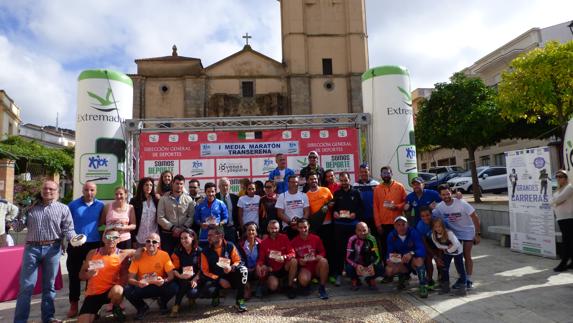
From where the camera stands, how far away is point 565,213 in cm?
621

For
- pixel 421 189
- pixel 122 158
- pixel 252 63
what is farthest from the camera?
pixel 252 63

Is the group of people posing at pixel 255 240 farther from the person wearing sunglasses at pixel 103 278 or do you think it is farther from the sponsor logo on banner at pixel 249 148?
the sponsor logo on banner at pixel 249 148

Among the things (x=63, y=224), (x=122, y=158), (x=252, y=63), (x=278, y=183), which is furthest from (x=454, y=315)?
(x=252, y=63)

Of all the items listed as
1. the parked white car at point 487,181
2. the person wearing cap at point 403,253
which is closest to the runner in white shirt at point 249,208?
the person wearing cap at point 403,253

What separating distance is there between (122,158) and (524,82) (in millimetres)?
11893

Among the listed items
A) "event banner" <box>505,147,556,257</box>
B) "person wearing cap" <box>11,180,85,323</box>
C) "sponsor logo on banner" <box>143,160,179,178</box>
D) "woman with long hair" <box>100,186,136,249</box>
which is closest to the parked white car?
"event banner" <box>505,147,556,257</box>

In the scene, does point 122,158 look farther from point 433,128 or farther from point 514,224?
point 433,128

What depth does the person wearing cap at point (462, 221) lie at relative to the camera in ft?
18.1


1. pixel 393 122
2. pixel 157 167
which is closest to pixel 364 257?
pixel 393 122

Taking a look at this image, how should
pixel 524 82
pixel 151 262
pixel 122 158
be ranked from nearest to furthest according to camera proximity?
pixel 151 262 < pixel 122 158 < pixel 524 82

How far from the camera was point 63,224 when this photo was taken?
4.61 metres

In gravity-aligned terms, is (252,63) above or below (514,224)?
above

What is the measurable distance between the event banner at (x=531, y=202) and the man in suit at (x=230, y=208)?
5.82 meters

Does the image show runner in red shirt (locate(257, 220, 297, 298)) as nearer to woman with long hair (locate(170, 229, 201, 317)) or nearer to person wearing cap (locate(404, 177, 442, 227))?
woman with long hair (locate(170, 229, 201, 317))
